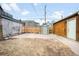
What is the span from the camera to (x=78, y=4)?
4070mm

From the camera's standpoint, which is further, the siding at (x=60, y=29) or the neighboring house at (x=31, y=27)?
the siding at (x=60, y=29)

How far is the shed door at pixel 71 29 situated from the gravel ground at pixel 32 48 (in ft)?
2.20

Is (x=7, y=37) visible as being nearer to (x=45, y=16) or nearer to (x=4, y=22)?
(x=4, y=22)

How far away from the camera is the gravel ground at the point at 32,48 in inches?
162

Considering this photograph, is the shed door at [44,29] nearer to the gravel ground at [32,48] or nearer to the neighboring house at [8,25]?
the gravel ground at [32,48]

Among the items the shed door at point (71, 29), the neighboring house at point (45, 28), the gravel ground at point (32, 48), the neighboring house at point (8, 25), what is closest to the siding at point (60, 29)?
the shed door at point (71, 29)

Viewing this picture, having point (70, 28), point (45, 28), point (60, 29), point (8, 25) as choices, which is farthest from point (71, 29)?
point (8, 25)

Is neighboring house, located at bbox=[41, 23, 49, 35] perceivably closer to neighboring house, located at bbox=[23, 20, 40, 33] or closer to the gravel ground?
neighboring house, located at bbox=[23, 20, 40, 33]

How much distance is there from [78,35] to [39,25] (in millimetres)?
1232

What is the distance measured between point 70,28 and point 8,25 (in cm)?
205

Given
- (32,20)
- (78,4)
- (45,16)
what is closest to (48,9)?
(45,16)

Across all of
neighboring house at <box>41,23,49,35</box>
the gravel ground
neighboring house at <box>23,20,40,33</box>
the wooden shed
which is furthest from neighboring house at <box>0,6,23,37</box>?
the wooden shed

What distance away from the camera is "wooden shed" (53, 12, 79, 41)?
472 cm

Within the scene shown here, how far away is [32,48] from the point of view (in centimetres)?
423
